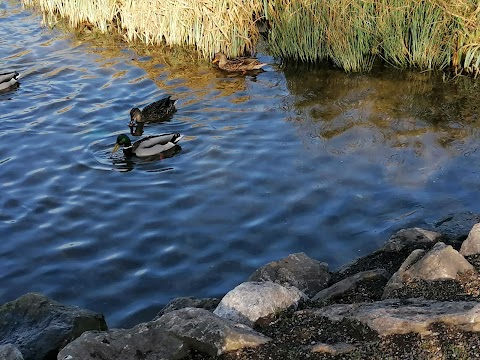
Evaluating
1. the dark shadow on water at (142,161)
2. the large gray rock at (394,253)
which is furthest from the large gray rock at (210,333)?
the dark shadow on water at (142,161)

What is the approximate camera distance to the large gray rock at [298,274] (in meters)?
7.54

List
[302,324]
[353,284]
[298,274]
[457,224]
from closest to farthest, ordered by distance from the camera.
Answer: [302,324] → [353,284] → [298,274] → [457,224]

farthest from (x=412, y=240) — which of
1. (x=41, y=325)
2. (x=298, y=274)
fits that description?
(x=41, y=325)

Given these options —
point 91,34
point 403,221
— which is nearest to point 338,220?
point 403,221

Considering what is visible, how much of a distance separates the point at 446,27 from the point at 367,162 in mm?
4348

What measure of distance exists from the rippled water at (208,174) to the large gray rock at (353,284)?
1.82m

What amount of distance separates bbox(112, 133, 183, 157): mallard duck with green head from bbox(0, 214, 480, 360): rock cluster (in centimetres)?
521

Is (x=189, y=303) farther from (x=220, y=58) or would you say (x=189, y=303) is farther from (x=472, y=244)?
(x=220, y=58)

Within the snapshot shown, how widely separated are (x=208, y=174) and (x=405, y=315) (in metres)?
6.19

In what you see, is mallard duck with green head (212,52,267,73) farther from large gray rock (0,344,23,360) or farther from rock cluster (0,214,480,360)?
large gray rock (0,344,23,360)

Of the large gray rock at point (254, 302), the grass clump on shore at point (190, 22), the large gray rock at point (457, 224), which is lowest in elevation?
the large gray rock at point (457, 224)

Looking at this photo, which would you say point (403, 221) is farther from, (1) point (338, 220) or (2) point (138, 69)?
(2) point (138, 69)

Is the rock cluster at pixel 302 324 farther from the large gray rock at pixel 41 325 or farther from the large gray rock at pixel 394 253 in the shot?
the large gray rock at pixel 394 253

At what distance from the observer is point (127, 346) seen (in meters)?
5.45
